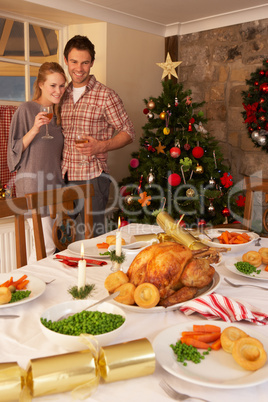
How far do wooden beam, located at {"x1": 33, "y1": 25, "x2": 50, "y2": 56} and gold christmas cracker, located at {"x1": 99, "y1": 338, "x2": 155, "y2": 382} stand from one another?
328cm

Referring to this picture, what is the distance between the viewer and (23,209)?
170 centimetres

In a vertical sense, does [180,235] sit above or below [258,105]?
below

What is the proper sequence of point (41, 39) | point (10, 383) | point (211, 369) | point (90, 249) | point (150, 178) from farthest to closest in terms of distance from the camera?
point (41, 39) → point (150, 178) → point (90, 249) → point (211, 369) → point (10, 383)

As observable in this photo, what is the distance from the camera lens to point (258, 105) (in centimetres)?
325

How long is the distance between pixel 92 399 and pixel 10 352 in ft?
0.81

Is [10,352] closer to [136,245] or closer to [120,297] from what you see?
[120,297]

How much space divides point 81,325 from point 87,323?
0.01m

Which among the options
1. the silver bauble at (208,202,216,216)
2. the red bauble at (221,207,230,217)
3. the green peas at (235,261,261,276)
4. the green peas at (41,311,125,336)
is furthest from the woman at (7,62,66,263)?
the green peas at (41,311,125,336)

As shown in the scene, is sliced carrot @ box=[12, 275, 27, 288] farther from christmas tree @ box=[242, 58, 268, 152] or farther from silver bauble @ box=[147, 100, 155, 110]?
christmas tree @ box=[242, 58, 268, 152]

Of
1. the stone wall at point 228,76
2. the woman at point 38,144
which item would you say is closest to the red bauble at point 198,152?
the stone wall at point 228,76

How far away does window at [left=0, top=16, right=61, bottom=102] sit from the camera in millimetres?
3223

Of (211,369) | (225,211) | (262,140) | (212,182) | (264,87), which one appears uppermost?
(264,87)

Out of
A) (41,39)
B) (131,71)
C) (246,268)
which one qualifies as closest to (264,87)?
(131,71)

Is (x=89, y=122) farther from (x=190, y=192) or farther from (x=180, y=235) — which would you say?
(x=180, y=235)
